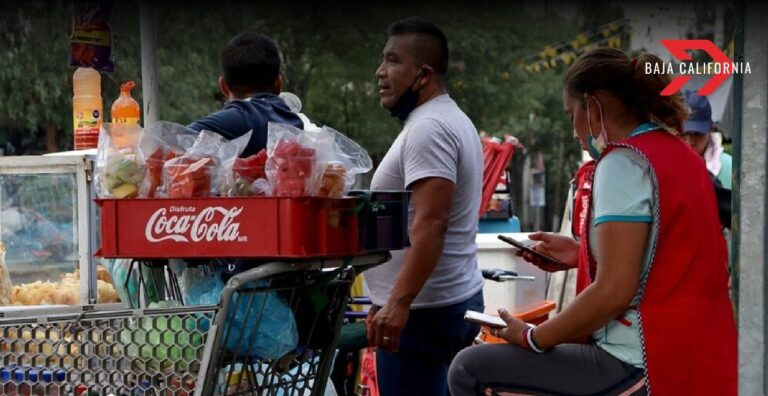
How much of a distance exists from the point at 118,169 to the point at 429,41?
1.57m

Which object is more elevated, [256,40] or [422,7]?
[422,7]

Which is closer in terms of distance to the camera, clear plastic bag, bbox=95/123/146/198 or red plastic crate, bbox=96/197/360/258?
red plastic crate, bbox=96/197/360/258

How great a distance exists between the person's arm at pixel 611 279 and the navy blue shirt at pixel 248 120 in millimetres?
1314

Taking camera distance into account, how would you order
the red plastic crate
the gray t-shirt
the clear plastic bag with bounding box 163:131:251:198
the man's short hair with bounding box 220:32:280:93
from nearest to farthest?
the red plastic crate < the clear plastic bag with bounding box 163:131:251:198 < the gray t-shirt < the man's short hair with bounding box 220:32:280:93

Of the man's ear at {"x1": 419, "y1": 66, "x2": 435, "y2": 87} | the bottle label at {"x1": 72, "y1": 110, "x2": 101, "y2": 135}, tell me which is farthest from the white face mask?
the bottle label at {"x1": 72, "y1": 110, "x2": 101, "y2": 135}

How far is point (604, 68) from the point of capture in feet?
10.7

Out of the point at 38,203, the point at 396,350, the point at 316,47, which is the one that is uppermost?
the point at 316,47

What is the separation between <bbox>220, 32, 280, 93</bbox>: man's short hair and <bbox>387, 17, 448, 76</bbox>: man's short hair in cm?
51

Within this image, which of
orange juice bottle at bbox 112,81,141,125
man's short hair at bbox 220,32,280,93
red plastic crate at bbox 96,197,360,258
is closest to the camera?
red plastic crate at bbox 96,197,360,258

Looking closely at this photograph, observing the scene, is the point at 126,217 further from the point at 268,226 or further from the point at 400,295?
the point at 400,295

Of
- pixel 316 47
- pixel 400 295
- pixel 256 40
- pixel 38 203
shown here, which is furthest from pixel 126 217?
pixel 316 47

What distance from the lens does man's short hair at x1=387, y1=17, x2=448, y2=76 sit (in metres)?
→ 4.30

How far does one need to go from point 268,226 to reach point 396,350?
1117mm

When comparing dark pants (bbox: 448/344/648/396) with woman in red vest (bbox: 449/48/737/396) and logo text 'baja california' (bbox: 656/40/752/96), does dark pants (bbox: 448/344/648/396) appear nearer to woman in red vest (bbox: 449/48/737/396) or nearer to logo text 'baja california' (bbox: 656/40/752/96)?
woman in red vest (bbox: 449/48/737/396)
